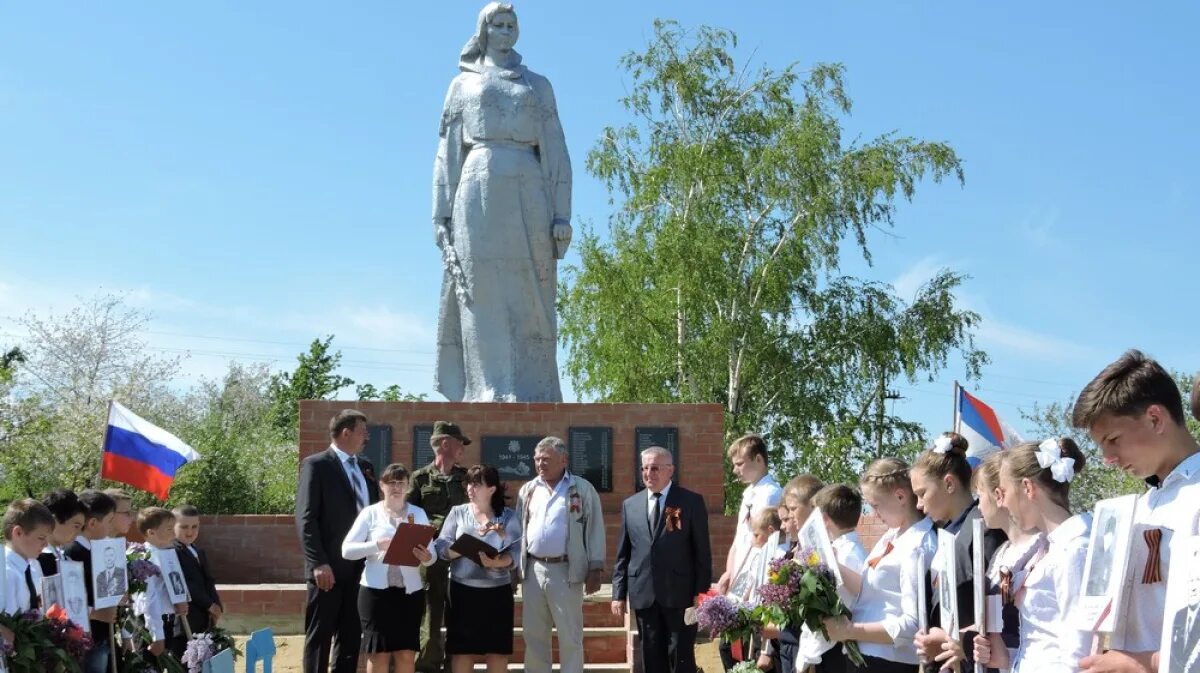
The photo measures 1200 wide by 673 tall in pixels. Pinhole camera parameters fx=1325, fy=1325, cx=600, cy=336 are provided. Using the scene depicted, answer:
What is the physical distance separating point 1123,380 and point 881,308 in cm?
2122

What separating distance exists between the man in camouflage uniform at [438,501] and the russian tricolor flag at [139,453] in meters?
1.88

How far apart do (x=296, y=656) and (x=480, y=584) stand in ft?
9.09

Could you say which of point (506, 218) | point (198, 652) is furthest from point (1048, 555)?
point (506, 218)

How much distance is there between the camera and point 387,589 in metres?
7.84

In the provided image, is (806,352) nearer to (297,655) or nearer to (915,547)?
(297,655)

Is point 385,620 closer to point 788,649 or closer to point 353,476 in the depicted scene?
point 353,476

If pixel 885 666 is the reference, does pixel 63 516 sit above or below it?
above

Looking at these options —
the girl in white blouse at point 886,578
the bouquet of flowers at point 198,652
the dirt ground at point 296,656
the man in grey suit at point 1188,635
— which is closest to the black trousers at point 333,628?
the bouquet of flowers at point 198,652

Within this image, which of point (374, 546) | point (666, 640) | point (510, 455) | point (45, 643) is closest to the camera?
point (45, 643)

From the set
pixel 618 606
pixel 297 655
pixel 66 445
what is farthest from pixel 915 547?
pixel 66 445

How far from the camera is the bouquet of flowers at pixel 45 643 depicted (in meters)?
5.33

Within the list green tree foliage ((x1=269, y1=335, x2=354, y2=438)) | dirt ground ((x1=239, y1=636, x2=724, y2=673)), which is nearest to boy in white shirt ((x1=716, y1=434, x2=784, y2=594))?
dirt ground ((x1=239, y1=636, x2=724, y2=673))

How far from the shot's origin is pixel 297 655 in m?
10.2

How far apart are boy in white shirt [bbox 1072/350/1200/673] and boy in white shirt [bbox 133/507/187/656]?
5.69 meters
